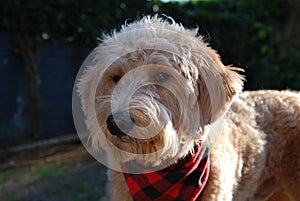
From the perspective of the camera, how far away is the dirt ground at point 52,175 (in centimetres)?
488

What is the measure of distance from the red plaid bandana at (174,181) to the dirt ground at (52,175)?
1837mm

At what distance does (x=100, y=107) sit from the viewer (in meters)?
2.72

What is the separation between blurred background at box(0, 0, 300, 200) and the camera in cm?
563

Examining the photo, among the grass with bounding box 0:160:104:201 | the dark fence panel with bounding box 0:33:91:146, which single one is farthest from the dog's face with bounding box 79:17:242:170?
the dark fence panel with bounding box 0:33:91:146

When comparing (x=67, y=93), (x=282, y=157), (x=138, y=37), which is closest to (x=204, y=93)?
(x=138, y=37)

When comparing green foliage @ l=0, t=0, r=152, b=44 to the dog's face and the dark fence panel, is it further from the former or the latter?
the dog's face

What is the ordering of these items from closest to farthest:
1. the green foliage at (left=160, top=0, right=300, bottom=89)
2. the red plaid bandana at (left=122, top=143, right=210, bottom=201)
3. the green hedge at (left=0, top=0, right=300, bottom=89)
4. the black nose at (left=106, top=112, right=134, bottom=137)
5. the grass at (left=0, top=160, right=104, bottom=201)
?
the black nose at (left=106, top=112, right=134, bottom=137)
the red plaid bandana at (left=122, top=143, right=210, bottom=201)
the grass at (left=0, top=160, right=104, bottom=201)
the green hedge at (left=0, top=0, right=300, bottom=89)
the green foliage at (left=160, top=0, right=300, bottom=89)

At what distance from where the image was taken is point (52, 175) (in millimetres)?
5418

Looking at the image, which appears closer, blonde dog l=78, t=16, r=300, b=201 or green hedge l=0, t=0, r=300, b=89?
blonde dog l=78, t=16, r=300, b=201

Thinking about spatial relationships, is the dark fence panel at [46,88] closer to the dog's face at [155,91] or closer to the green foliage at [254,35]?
the green foliage at [254,35]

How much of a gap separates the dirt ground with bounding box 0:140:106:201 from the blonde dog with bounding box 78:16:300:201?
1.82 meters

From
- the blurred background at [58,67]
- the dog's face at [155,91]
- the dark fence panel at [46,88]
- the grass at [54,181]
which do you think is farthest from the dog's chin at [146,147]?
the dark fence panel at [46,88]

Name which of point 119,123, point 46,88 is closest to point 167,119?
point 119,123

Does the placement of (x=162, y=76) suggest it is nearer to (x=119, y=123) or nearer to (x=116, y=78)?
(x=116, y=78)
